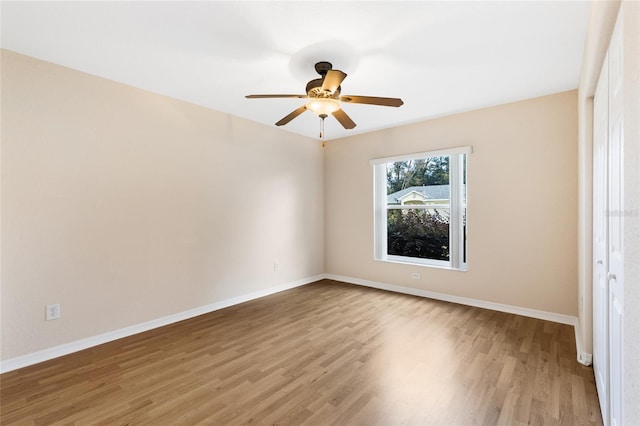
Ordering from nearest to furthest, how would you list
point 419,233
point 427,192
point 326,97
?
1. point 326,97
2. point 427,192
3. point 419,233

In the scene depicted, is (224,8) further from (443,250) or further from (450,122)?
(443,250)

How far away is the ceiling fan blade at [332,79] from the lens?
2121mm

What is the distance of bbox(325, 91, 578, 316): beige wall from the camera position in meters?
3.23

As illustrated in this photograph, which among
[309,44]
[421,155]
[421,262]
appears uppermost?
[309,44]

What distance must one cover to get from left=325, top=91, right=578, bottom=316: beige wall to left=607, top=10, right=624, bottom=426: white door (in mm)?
2038

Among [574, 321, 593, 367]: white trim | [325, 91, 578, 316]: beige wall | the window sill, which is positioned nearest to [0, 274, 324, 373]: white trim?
the window sill

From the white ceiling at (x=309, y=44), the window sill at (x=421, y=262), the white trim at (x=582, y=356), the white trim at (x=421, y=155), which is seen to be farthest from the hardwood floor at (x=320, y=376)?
the white ceiling at (x=309, y=44)

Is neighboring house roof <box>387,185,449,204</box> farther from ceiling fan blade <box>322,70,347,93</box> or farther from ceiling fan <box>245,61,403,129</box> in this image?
ceiling fan blade <box>322,70,347,93</box>

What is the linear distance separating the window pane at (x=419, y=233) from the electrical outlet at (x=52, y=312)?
4.18m

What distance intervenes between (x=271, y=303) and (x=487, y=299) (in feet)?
9.25

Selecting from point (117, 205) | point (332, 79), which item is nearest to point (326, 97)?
point (332, 79)

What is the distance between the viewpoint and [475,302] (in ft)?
12.5

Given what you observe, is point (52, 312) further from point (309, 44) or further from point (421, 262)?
point (421, 262)

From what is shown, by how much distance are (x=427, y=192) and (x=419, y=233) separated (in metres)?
0.65
